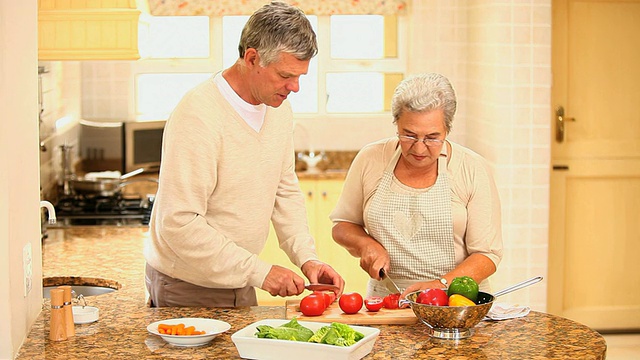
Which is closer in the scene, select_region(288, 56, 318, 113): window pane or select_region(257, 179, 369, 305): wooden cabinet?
select_region(257, 179, 369, 305): wooden cabinet

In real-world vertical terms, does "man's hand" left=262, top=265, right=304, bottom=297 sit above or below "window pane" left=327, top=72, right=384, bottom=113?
below

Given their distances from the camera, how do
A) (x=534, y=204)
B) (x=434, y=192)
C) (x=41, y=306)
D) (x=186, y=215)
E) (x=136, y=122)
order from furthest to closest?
(x=136, y=122) < (x=534, y=204) < (x=434, y=192) < (x=41, y=306) < (x=186, y=215)

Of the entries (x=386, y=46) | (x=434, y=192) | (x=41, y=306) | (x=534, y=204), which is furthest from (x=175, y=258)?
(x=386, y=46)

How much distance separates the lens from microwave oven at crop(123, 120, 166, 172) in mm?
6246

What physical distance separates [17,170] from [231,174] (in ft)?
1.93

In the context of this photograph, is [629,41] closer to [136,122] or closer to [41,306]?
[136,122]

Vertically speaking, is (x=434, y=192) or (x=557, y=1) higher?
(x=557, y=1)

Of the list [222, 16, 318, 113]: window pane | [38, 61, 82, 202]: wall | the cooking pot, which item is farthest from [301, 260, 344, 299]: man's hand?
[222, 16, 318, 113]: window pane

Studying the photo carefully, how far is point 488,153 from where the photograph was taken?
5.64m

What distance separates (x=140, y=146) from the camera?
6.27 m

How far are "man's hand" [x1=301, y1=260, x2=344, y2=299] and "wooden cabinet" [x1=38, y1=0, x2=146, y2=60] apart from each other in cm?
198

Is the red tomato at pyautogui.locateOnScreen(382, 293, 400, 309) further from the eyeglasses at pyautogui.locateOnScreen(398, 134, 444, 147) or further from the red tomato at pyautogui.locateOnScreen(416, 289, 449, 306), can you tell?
the eyeglasses at pyautogui.locateOnScreen(398, 134, 444, 147)

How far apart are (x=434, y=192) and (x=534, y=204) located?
2574 mm

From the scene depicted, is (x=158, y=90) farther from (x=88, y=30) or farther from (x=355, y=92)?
(x=88, y=30)
